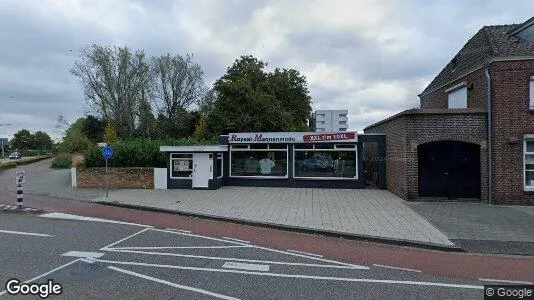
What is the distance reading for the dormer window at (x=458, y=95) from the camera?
17094 millimetres

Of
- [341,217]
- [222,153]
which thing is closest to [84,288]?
[341,217]

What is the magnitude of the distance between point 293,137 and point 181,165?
19.6 ft

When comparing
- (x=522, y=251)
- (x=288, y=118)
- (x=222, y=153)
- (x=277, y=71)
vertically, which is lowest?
(x=522, y=251)

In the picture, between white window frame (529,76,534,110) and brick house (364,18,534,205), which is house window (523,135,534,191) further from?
white window frame (529,76,534,110)

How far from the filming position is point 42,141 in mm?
95500

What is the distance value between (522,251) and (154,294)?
24.2 ft

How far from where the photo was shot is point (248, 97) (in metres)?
35.6

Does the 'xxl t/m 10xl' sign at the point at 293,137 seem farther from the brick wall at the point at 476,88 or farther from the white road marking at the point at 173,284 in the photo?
the white road marking at the point at 173,284

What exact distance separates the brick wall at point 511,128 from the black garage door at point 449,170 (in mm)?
872

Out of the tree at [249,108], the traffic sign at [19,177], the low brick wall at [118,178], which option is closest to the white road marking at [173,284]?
the traffic sign at [19,177]

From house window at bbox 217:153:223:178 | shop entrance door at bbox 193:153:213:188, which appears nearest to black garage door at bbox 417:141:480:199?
shop entrance door at bbox 193:153:213:188

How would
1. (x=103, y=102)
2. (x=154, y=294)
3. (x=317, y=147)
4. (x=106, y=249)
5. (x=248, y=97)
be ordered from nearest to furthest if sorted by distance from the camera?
(x=154, y=294) < (x=106, y=249) < (x=317, y=147) < (x=248, y=97) < (x=103, y=102)

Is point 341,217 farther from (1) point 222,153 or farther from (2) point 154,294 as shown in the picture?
(1) point 222,153

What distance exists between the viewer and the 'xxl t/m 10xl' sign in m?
19.1
